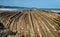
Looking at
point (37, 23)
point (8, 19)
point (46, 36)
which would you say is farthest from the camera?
point (8, 19)

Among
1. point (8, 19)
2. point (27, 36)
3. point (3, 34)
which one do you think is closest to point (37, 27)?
point (27, 36)

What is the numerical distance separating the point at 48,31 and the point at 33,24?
33cm

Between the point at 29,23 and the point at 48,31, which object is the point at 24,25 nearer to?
the point at 29,23

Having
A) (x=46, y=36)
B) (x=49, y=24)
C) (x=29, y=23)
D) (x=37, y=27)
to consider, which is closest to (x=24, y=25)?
(x=29, y=23)

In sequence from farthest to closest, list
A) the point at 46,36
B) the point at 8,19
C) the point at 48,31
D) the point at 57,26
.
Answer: the point at 8,19 < the point at 57,26 < the point at 48,31 < the point at 46,36

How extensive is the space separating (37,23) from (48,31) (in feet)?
0.98

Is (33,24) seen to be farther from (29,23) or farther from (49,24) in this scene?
(49,24)

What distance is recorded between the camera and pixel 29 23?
6.97 feet

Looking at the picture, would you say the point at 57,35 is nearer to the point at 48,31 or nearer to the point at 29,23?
the point at 48,31

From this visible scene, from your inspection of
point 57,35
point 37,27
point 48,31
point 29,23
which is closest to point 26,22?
point 29,23

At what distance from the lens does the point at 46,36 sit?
1686mm

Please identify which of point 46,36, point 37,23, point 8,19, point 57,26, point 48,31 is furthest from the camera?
point 8,19

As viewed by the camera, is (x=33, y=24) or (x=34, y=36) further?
(x=33, y=24)

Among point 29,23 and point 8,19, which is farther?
point 8,19
